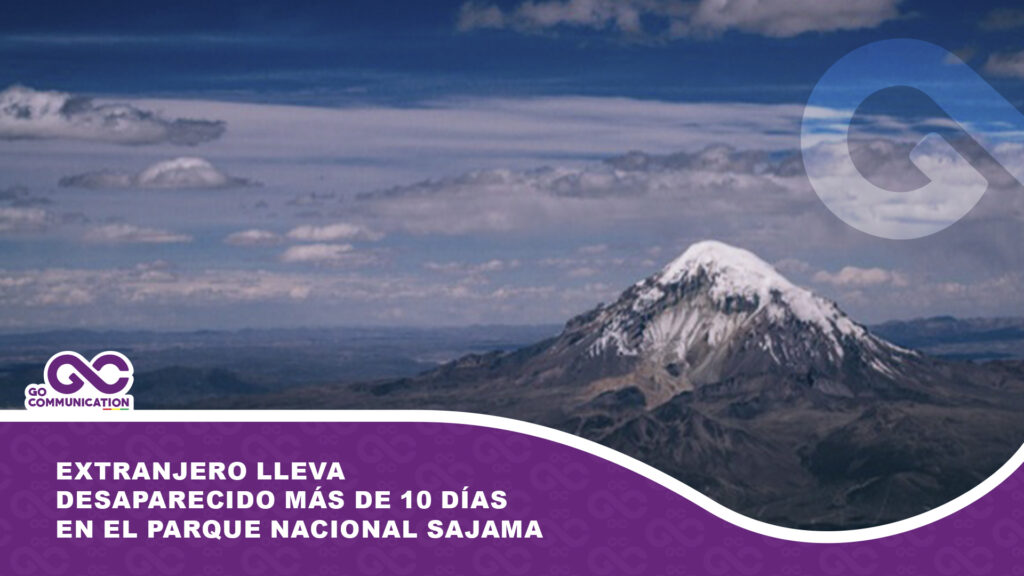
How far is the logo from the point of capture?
3078 inches

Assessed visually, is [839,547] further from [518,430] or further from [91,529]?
[91,529]

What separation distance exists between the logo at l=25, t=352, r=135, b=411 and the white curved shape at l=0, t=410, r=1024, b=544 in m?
2.22

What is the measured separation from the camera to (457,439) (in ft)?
253

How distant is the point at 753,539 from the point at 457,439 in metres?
15.2

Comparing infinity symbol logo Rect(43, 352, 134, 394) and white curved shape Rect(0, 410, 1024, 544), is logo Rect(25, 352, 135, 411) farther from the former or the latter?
white curved shape Rect(0, 410, 1024, 544)

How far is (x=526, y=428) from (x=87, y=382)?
21655mm

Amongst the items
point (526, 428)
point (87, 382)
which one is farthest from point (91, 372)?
point (526, 428)

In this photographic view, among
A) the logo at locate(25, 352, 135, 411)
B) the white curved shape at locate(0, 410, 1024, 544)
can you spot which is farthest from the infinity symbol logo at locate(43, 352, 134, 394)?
the white curved shape at locate(0, 410, 1024, 544)

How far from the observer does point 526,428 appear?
7656cm

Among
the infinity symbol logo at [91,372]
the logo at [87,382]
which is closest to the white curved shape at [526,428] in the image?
the logo at [87,382]

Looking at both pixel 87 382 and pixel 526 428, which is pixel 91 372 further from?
pixel 526 428

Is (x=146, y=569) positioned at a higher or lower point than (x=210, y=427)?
lower

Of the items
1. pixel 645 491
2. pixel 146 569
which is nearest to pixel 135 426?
pixel 146 569

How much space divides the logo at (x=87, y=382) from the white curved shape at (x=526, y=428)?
7.29 ft
